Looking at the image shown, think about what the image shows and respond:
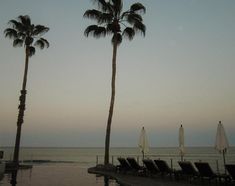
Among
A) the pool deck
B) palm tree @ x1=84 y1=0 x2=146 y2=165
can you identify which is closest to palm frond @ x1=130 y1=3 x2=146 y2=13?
palm tree @ x1=84 y1=0 x2=146 y2=165

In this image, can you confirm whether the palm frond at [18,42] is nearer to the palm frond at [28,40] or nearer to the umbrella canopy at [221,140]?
the palm frond at [28,40]

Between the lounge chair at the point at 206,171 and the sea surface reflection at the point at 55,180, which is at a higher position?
the lounge chair at the point at 206,171

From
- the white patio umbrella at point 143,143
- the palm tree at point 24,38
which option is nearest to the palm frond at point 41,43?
the palm tree at point 24,38

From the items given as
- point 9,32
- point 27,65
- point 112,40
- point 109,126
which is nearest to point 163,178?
point 109,126

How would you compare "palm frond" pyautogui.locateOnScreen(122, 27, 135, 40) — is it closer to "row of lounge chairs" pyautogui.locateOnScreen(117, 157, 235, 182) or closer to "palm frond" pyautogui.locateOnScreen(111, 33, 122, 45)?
"palm frond" pyautogui.locateOnScreen(111, 33, 122, 45)

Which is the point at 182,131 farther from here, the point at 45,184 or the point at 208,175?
the point at 45,184

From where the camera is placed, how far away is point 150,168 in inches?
688

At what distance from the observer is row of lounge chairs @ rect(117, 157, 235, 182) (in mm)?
13306

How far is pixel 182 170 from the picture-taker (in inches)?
607

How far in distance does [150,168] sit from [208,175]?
4092mm

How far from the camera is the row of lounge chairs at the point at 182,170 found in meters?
13.3

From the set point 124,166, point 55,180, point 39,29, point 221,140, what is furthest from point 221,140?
point 39,29

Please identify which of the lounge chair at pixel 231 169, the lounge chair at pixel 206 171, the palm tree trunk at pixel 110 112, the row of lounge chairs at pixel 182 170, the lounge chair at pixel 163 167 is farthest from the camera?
the palm tree trunk at pixel 110 112

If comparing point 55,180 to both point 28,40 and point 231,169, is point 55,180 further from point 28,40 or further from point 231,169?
point 28,40
